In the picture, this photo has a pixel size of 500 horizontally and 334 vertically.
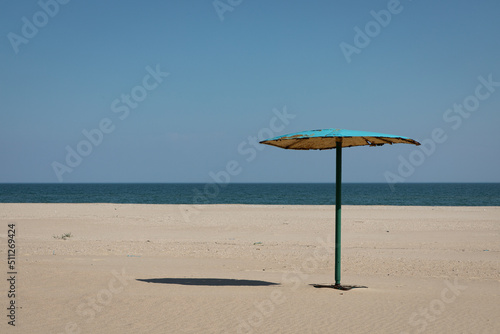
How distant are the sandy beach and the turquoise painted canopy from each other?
8.22ft

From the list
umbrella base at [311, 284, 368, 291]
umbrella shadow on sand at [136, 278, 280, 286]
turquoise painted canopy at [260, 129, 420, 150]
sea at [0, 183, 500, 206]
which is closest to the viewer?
turquoise painted canopy at [260, 129, 420, 150]

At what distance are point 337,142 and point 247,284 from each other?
3.01m

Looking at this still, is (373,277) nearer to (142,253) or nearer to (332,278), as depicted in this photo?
(332,278)

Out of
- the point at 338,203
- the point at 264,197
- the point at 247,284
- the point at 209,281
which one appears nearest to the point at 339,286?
the point at 338,203

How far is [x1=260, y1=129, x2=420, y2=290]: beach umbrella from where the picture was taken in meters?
7.58

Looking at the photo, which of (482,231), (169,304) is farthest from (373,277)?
(482,231)

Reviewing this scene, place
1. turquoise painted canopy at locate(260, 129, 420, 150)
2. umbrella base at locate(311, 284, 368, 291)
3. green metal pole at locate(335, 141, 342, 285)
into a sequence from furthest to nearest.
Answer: umbrella base at locate(311, 284, 368, 291) < green metal pole at locate(335, 141, 342, 285) < turquoise painted canopy at locate(260, 129, 420, 150)

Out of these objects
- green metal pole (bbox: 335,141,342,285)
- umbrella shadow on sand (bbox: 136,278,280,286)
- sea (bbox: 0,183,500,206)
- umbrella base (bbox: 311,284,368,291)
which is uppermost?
green metal pole (bbox: 335,141,342,285)

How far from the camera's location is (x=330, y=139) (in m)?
8.19

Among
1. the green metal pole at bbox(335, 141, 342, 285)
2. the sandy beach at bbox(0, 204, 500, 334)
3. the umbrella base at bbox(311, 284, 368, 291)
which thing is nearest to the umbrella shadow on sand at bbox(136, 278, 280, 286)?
the sandy beach at bbox(0, 204, 500, 334)

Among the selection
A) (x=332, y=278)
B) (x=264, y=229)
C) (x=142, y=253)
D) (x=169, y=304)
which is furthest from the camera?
(x=264, y=229)

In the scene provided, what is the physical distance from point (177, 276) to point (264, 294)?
236cm

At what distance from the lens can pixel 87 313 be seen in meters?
6.57

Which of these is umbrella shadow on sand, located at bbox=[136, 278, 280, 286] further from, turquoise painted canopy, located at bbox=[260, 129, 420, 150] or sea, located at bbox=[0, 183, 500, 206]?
sea, located at bbox=[0, 183, 500, 206]
